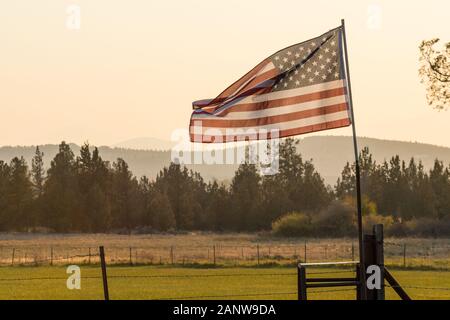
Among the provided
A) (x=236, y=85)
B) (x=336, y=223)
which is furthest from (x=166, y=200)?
(x=236, y=85)

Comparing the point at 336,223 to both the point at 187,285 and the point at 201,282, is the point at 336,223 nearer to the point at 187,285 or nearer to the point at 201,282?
the point at 201,282

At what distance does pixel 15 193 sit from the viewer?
17025cm

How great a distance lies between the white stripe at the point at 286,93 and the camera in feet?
66.9

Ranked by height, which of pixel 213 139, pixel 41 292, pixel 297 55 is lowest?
pixel 41 292

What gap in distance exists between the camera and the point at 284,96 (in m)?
20.5

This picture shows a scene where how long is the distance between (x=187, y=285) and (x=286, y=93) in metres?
26.0

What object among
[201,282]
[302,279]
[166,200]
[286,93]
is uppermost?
[166,200]

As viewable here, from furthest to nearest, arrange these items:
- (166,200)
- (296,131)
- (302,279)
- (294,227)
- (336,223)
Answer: (166,200), (294,227), (336,223), (296,131), (302,279)

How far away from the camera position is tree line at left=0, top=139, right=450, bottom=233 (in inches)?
6585

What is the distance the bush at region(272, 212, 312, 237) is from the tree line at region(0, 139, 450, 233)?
1569 cm

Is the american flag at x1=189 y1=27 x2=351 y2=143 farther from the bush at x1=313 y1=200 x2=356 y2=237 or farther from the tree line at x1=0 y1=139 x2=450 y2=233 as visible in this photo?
the tree line at x1=0 y1=139 x2=450 y2=233
